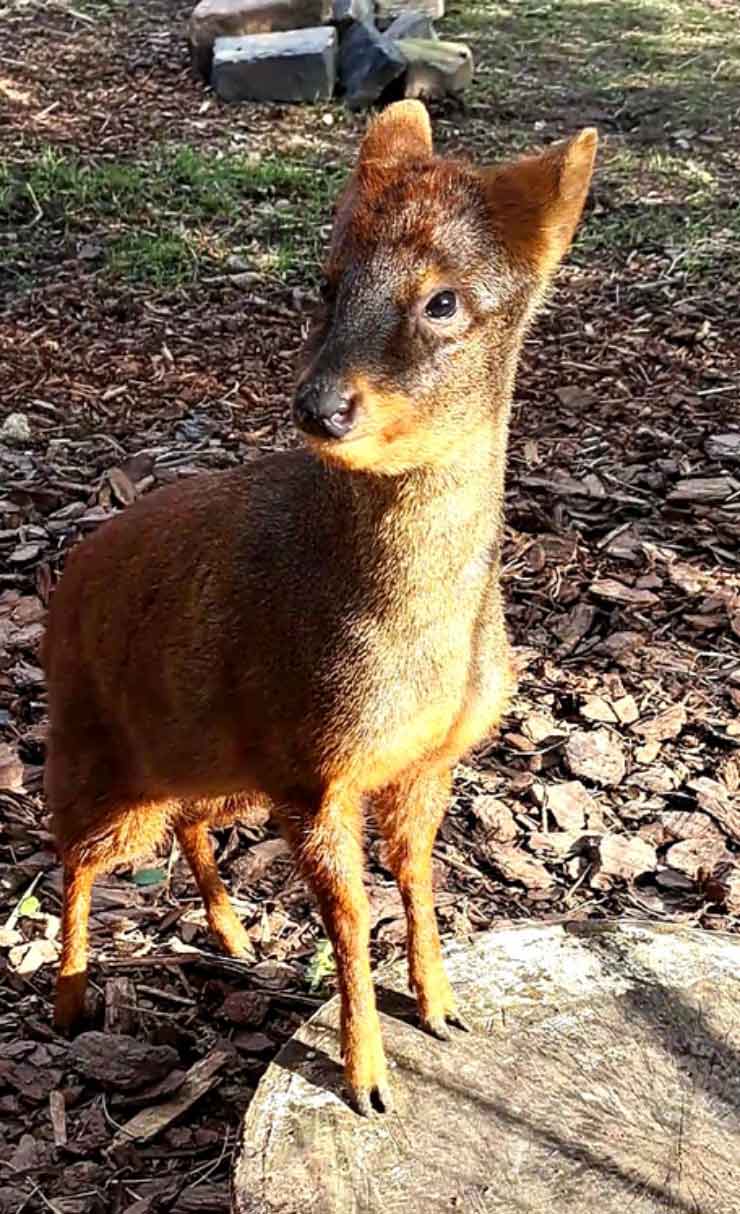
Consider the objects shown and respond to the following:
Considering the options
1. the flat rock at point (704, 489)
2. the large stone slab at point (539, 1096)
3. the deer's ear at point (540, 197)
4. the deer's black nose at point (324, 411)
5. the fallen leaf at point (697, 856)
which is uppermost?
the deer's ear at point (540, 197)

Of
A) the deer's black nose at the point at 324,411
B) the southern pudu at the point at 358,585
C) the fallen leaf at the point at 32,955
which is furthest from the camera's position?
the fallen leaf at the point at 32,955

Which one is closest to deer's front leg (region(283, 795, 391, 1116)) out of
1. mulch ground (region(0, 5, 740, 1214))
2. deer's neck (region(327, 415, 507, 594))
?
deer's neck (region(327, 415, 507, 594))

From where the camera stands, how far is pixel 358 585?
118 inches

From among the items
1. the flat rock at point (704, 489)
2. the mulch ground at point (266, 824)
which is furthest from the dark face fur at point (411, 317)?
the flat rock at point (704, 489)

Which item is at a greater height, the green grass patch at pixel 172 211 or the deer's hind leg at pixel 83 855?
the deer's hind leg at pixel 83 855

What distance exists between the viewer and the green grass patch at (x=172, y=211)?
8.08m

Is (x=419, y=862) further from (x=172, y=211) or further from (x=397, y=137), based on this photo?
(x=172, y=211)

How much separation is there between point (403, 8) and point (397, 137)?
997 centimetres

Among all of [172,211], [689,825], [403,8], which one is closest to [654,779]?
[689,825]

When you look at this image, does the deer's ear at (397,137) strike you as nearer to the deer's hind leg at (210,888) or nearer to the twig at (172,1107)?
the deer's hind leg at (210,888)

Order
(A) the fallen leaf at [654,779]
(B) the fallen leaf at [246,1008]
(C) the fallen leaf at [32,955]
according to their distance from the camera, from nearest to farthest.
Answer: (B) the fallen leaf at [246,1008], (C) the fallen leaf at [32,955], (A) the fallen leaf at [654,779]

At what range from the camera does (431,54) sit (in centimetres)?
1052

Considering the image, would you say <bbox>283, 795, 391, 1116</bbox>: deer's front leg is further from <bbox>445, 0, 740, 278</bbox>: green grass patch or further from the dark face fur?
<bbox>445, 0, 740, 278</bbox>: green grass patch

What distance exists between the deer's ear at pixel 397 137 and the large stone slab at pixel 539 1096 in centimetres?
157
